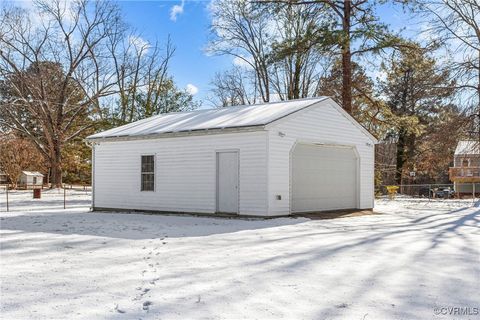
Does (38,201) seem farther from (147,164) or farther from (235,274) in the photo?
(235,274)

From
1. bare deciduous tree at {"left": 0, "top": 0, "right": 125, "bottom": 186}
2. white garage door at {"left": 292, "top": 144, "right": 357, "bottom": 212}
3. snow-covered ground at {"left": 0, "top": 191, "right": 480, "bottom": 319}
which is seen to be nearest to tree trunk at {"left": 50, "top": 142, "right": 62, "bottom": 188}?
bare deciduous tree at {"left": 0, "top": 0, "right": 125, "bottom": 186}

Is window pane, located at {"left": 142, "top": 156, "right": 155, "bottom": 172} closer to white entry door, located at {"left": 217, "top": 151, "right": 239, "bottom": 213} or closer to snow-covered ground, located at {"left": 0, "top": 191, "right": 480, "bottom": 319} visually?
white entry door, located at {"left": 217, "top": 151, "right": 239, "bottom": 213}

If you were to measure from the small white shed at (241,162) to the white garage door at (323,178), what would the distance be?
30mm

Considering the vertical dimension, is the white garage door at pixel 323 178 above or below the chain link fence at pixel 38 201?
above

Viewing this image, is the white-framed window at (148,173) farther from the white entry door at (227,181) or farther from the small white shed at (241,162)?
the white entry door at (227,181)

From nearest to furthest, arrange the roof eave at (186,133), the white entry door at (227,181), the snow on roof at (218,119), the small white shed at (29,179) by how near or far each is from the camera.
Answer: the roof eave at (186,133), the white entry door at (227,181), the snow on roof at (218,119), the small white shed at (29,179)

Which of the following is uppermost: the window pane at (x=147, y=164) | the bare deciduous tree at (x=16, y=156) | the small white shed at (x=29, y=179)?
the bare deciduous tree at (x=16, y=156)

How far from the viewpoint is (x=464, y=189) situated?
36.4 m

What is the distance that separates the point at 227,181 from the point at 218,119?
A: 2350 millimetres

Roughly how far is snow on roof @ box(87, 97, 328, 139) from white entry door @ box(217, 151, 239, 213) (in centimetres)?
89

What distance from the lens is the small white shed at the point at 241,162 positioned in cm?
1284

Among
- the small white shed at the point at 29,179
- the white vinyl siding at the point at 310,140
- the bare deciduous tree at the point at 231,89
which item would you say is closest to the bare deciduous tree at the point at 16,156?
the small white shed at the point at 29,179

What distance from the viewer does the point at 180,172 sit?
14367 mm

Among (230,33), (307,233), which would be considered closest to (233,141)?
(307,233)
